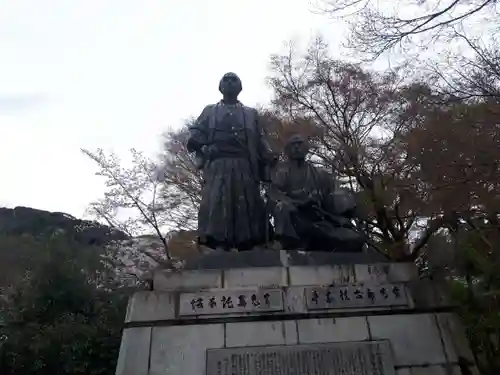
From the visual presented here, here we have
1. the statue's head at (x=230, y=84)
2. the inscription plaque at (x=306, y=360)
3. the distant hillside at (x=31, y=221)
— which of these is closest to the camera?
the inscription plaque at (x=306, y=360)

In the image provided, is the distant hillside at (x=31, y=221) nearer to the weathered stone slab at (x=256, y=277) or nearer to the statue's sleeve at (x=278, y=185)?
the statue's sleeve at (x=278, y=185)

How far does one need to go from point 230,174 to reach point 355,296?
1850mm

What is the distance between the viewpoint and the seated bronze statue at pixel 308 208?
534 centimetres

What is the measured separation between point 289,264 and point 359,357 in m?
1.12

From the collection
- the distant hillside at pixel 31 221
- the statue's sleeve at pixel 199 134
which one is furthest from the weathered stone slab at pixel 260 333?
the distant hillside at pixel 31 221

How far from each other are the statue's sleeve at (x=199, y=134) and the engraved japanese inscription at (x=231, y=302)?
1.76 metres

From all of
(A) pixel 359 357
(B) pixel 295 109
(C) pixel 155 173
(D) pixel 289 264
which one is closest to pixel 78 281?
(C) pixel 155 173

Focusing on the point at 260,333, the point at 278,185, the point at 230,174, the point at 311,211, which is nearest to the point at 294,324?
the point at 260,333

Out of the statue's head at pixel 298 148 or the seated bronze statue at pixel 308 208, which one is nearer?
the seated bronze statue at pixel 308 208

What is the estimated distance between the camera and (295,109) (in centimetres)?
1101

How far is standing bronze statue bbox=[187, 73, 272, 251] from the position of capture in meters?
5.48

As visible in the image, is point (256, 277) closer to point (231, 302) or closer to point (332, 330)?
point (231, 302)

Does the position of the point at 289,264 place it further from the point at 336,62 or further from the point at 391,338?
the point at 336,62

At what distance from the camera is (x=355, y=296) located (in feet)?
15.5
